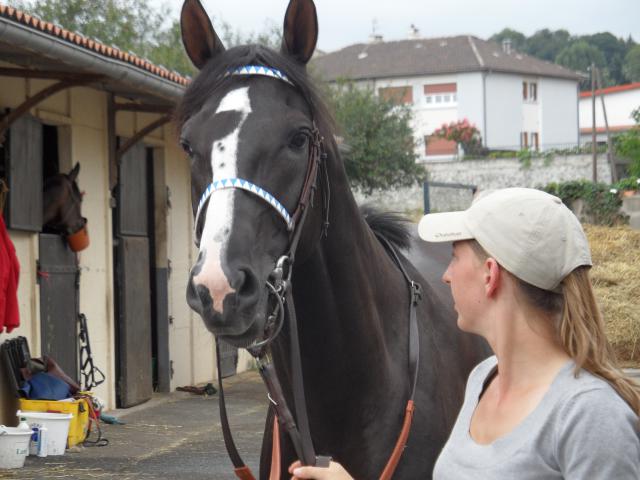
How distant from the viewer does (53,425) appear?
26.3 feet

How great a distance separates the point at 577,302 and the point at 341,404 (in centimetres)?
164

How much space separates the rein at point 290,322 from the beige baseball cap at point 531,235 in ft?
3.46

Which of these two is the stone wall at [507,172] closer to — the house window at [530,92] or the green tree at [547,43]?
the house window at [530,92]

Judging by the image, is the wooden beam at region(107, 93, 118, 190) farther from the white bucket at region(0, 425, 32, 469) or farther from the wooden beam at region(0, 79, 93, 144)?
the white bucket at region(0, 425, 32, 469)

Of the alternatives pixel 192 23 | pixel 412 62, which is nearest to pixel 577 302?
pixel 192 23

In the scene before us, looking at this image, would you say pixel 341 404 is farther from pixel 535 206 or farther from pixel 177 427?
pixel 177 427

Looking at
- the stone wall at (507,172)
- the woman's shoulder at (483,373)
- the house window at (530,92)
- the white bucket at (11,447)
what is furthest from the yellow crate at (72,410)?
the house window at (530,92)

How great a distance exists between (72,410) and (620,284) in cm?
546

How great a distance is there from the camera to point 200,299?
2.68 meters

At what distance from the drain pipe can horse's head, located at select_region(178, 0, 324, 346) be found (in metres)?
3.35

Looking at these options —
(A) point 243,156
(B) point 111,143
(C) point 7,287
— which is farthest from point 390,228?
(B) point 111,143

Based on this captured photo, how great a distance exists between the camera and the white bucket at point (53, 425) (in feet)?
26.1

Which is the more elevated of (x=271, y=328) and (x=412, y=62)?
(x=412, y=62)

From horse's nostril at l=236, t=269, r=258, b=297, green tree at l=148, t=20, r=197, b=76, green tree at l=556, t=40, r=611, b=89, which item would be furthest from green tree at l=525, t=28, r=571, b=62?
horse's nostril at l=236, t=269, r=258, b=297
